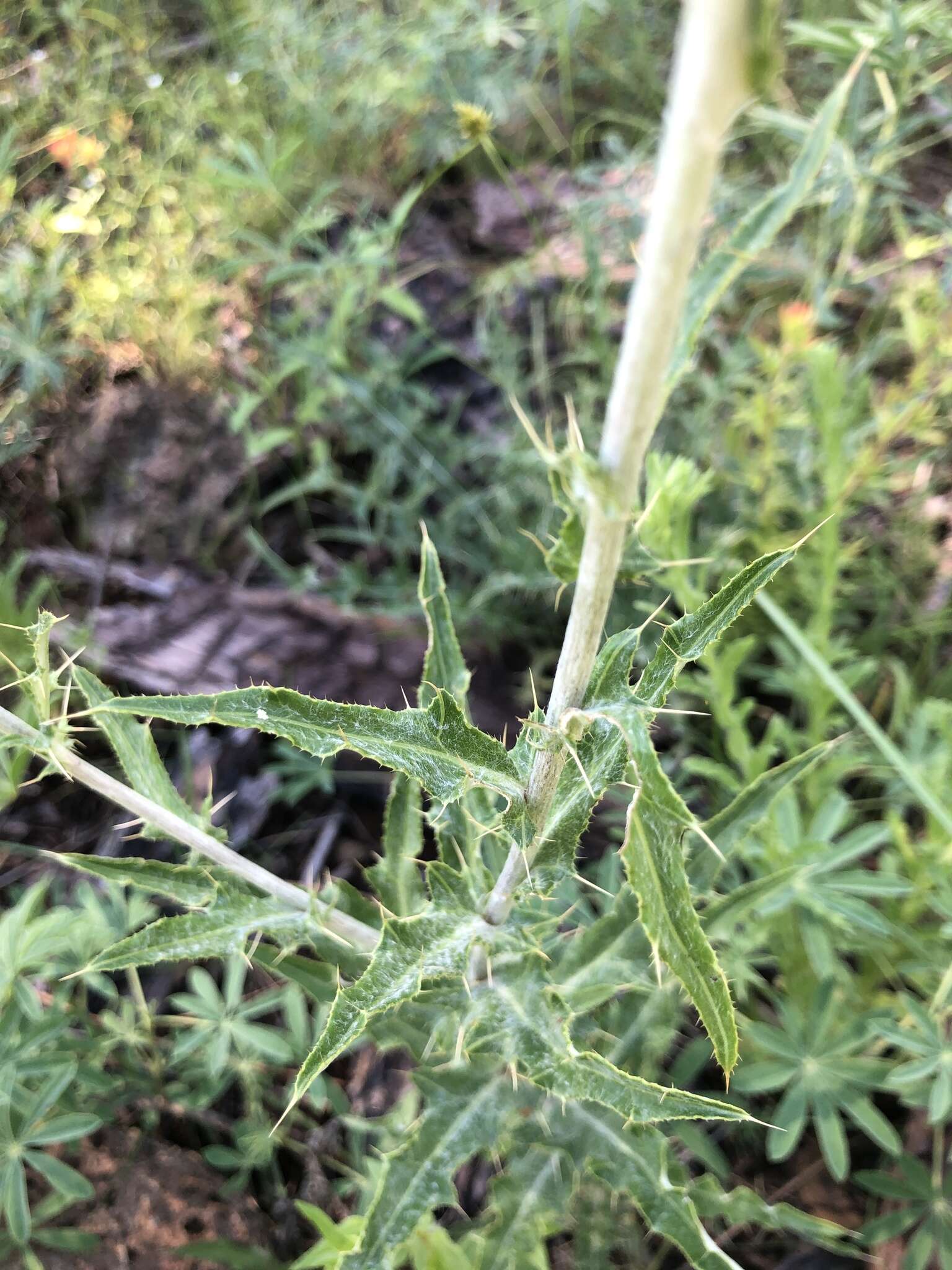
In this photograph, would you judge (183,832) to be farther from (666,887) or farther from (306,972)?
(666,887)

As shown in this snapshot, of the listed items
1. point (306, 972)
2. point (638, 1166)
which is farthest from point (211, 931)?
point (638, 1166)

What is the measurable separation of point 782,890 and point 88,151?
297 centimetres

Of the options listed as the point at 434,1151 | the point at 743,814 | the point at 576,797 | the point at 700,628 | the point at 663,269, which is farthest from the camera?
the point at 743,814

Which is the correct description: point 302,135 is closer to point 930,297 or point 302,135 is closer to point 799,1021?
point 930,297

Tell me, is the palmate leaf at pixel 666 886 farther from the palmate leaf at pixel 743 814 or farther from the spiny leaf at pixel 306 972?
→ the spiny leaf at pixel 306 972

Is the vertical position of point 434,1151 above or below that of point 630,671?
below

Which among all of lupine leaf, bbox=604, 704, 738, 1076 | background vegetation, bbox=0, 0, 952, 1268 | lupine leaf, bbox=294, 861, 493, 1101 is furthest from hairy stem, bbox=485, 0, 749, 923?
lupine leaf, bbox=294, 861, 493, 1101

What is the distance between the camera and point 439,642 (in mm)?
1080

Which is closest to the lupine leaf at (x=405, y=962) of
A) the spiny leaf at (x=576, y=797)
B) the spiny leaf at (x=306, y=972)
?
the spiny leaf at (x=576, y=797)

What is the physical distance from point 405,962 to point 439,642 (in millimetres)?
398

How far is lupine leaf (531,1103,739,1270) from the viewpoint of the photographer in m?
0.93

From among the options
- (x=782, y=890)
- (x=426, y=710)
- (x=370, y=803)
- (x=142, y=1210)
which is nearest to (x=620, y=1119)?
(x=782, y=890)

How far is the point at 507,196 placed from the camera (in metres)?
2.97

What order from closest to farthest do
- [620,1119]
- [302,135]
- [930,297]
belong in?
[620,1119], [930,297], [302,135]
